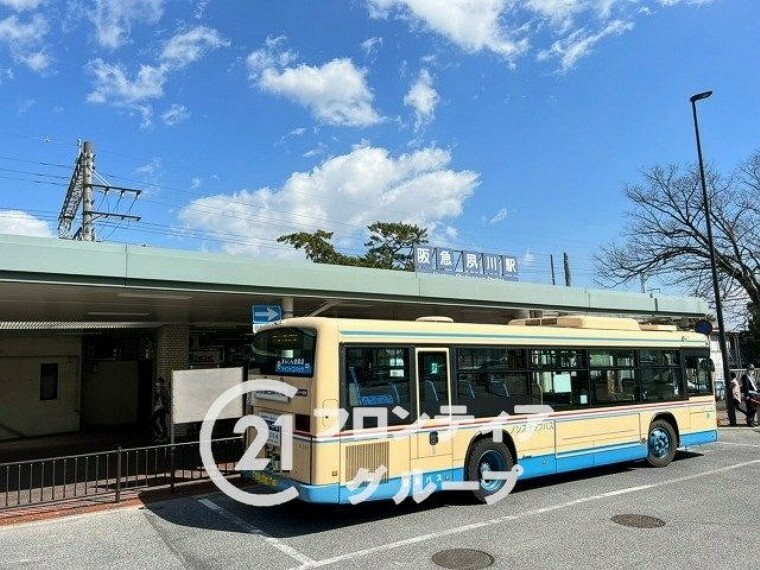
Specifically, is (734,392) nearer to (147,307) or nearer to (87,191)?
(147,307)

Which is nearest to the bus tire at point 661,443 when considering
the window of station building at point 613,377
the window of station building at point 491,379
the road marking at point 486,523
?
the road marking at point 486,523

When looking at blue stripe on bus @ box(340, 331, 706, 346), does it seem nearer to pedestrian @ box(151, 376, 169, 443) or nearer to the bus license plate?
the bus license plate

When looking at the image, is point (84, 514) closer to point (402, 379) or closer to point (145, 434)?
point (402, 379)

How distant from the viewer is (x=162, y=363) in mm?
18031

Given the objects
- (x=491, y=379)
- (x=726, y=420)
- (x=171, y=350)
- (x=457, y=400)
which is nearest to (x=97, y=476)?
(x=457, y=400)

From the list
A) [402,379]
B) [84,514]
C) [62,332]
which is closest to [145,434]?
[62,332]

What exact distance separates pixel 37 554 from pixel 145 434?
1220cm

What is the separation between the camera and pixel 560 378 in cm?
1023

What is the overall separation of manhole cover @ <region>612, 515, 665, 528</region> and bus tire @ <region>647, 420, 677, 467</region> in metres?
4.08

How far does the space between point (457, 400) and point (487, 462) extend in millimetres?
1246

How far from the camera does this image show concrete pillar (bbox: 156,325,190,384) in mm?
18031

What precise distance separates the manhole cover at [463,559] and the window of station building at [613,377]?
198 inches

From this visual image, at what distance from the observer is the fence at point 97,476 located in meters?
9.43

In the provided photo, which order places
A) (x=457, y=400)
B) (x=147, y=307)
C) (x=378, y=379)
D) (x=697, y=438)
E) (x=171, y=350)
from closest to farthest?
(x=378, y=379)
(x=457, y=400)
(x=697, y=438)
(x=147, y=307)
(x=171, y=350)
